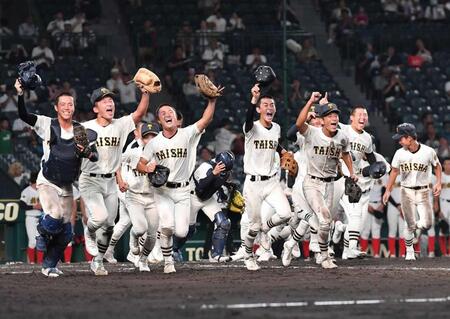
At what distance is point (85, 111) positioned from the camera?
28.1 meters

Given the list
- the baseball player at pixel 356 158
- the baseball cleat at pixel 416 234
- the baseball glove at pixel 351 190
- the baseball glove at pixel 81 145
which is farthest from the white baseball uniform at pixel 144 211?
the baseball cleat at pixel 416 234

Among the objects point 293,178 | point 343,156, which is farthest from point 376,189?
point 343,156

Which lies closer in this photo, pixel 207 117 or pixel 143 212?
pixel 207 117

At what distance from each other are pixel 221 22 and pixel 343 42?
310 centimetres

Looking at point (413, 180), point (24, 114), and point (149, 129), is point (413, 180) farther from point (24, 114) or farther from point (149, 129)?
point (24, 114)

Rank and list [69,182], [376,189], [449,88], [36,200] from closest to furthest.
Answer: [69,182], [36,200], [376,189], [449,88]

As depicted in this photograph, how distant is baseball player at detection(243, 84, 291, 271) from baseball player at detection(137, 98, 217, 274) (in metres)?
0.92

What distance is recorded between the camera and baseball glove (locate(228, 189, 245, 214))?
23422mm

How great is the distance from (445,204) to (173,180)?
34.3 ft

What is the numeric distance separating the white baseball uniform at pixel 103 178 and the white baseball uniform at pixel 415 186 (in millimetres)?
5721

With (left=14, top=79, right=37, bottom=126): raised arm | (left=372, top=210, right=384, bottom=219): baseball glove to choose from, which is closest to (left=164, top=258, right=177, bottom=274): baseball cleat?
(left=14, top=79, right=37, bottom=126): raised arm

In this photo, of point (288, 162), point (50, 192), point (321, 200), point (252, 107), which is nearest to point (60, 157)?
point (50, 192)

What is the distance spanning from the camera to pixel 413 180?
22.3m

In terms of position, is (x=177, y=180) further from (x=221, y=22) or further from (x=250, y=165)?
(x=221, y=22)
